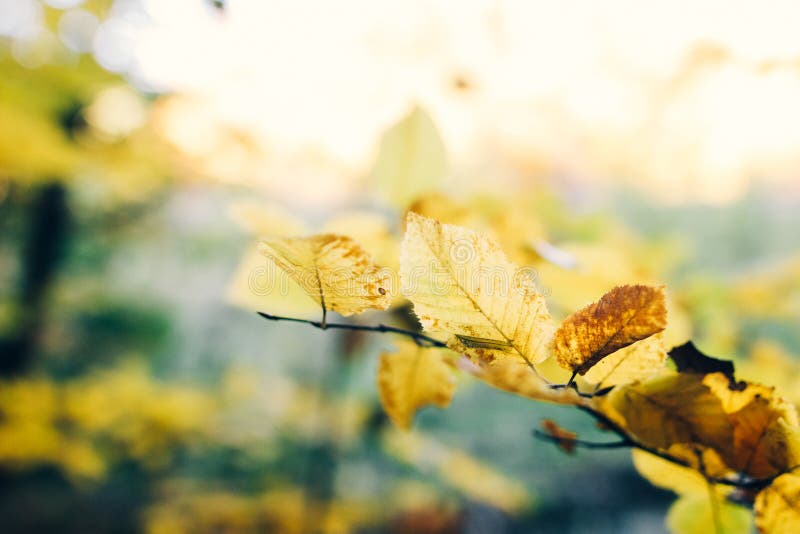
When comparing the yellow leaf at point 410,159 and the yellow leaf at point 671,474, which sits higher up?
the yellow leaf at point 410,159

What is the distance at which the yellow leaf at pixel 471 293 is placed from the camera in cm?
18

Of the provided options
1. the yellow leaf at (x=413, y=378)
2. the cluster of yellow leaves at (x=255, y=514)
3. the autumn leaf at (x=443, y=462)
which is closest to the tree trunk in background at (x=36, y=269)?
the cluster of yellow leaves at (x=255, y=514)

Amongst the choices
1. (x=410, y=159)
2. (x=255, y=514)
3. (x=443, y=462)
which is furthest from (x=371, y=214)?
(x=255, y=514)

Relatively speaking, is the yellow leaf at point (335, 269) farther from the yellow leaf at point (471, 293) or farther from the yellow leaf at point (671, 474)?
the yellow leaf at point (671, 474)

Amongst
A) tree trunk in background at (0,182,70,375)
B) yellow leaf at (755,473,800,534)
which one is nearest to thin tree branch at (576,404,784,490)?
yellow leaf at (755,473,800,534)

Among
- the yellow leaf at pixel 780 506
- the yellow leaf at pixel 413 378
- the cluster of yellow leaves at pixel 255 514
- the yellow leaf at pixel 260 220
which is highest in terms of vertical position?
the yellow leaf at pixel 260 220

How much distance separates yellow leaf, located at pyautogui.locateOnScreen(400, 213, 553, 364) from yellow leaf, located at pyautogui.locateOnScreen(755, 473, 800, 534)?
0.47ft

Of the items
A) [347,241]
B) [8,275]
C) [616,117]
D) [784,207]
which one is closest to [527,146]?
[616,117]

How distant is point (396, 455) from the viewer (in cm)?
152

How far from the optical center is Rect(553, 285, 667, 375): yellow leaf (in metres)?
0.18

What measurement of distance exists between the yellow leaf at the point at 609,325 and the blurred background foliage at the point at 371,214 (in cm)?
13

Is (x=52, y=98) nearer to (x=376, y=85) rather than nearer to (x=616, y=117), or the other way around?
(x=376, y=85)

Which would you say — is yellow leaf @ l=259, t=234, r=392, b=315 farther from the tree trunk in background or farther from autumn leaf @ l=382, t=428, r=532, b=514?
the tree trunk in background

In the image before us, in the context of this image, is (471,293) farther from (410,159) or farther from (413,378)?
(410,159)
